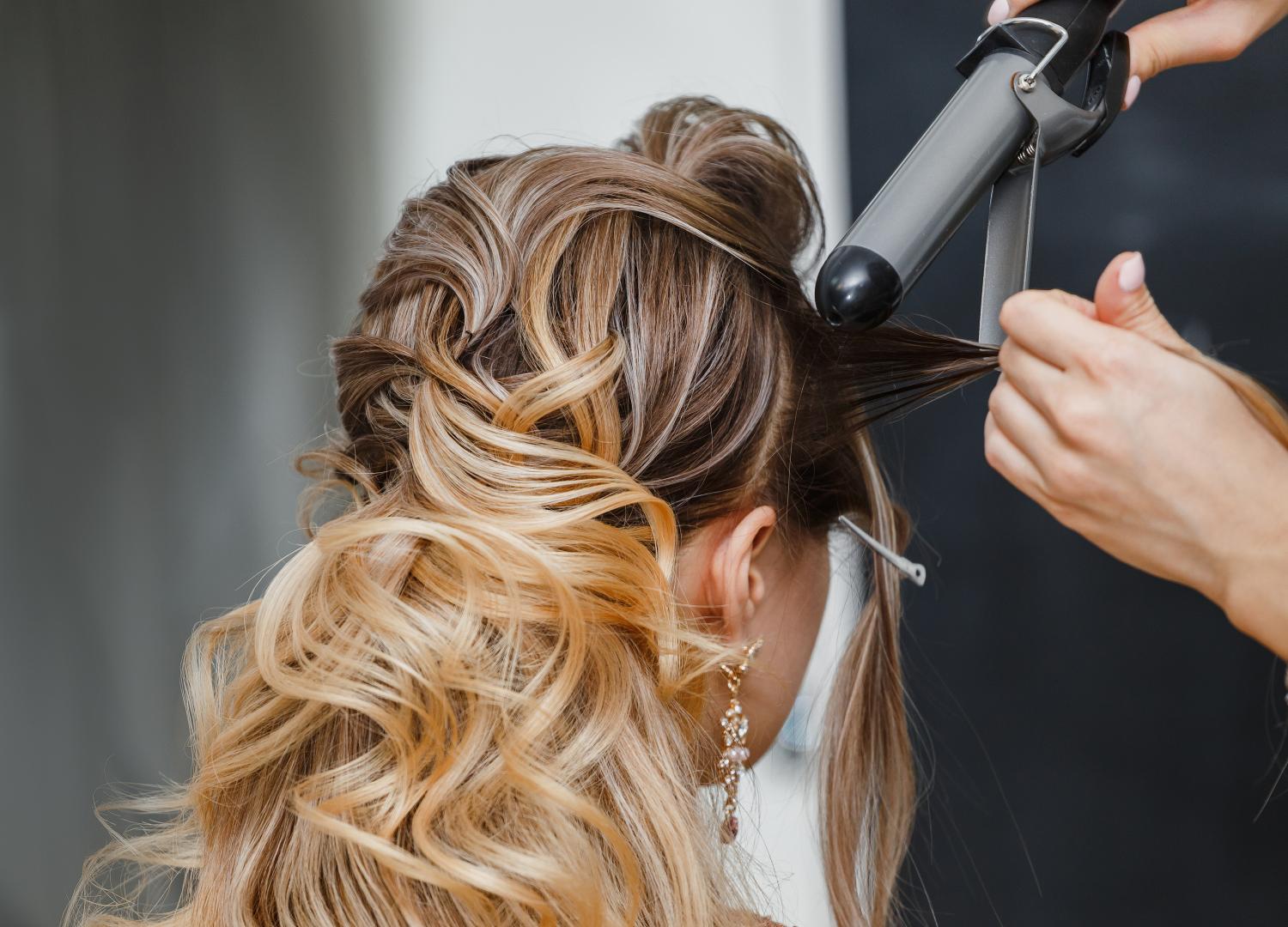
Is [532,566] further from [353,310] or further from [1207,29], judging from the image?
[353,310]

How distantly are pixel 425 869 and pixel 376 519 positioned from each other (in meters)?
0.21

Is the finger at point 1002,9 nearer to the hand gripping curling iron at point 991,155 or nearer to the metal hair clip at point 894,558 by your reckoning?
the hand gripping curling iron at point 991,155

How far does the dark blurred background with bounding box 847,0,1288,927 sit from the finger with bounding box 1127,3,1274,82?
0.30 ft

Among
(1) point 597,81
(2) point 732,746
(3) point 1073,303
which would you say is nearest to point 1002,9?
(3) point 1073,303

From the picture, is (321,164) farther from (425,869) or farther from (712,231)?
(425,869)

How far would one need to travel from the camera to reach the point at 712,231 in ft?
2.24

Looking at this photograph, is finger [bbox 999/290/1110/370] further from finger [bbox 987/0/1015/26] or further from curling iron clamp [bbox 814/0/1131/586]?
finger [bbox 987/0/1015/26]

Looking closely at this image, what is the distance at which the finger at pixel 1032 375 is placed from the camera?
52 cm

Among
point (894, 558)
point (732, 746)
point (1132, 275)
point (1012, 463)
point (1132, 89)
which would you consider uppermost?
point (1132, 89)

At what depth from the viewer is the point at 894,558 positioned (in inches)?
29.0

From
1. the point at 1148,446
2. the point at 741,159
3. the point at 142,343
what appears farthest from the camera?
the point at 142,343

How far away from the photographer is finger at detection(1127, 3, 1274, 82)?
643 mm

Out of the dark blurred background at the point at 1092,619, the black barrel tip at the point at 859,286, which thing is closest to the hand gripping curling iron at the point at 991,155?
the black barrel tip at the point at 859,286

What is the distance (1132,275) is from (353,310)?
3.62ft
